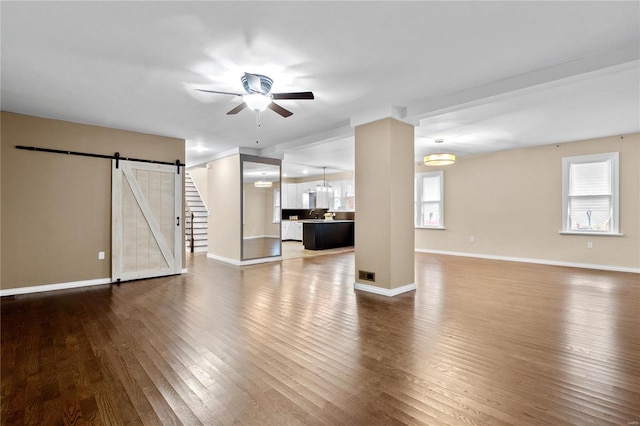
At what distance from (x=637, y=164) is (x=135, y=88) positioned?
8.47m

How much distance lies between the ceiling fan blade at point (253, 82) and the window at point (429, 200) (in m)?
6.89

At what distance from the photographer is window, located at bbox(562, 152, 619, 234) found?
6289 mm

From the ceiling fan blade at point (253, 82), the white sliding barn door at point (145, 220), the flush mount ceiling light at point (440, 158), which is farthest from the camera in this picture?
the flush mount ceiling light at point (440, 158)

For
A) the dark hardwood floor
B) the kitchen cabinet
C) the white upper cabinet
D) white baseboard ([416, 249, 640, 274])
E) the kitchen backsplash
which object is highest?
the white upper cabinet

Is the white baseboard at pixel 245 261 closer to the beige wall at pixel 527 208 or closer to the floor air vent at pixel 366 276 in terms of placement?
the floor air vent at pixel 366 276

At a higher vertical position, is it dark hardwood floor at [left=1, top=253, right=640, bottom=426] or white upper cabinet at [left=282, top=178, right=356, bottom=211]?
white upper cabinet at [left=282, top=178, right=356, bottom=211]

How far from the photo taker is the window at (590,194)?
6289mm

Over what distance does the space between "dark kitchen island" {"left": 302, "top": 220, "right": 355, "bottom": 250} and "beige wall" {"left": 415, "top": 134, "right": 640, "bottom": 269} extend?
101 inches

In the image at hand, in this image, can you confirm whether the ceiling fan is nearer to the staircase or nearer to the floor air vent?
the floor air vent

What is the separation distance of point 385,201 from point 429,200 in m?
5.14

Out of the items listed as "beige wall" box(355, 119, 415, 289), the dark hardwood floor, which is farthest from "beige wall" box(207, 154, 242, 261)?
"beige wall" box(355, 119, 415, 289)

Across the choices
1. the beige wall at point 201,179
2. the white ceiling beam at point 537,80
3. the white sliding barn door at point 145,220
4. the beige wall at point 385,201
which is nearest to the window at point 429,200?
the beige wall at point 385,201

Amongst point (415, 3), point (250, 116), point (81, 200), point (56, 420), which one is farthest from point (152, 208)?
point (415, 3)

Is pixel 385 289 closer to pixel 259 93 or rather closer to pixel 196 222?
pixel 259 93
